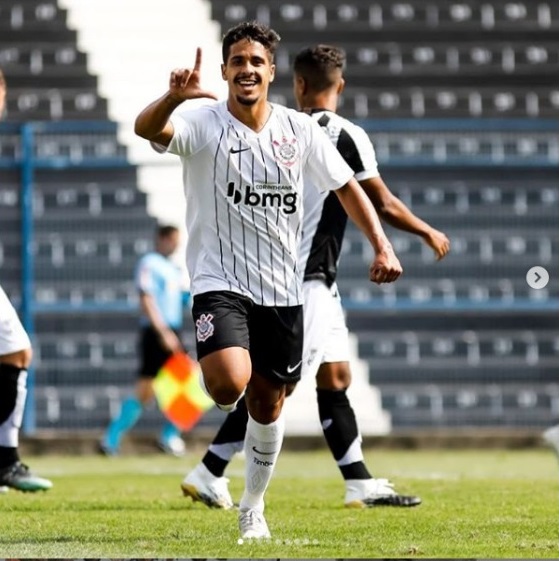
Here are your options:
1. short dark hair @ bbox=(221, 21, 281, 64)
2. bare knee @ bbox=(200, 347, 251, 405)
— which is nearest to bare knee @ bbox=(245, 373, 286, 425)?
bare knee @ bbox=(200, 347, 251, 405)

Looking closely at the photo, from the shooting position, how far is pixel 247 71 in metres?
5.99

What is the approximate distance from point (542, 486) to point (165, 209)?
6.15m

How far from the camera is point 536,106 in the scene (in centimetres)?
1577

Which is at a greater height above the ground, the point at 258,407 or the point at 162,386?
the point at 258,407

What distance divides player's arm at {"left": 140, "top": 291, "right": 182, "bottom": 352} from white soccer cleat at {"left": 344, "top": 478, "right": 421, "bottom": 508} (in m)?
5.63

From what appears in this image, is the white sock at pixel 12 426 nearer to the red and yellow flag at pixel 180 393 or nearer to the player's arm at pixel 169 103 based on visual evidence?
the player's arm at pixel 169 103

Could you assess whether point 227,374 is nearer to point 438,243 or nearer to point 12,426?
point 438,243

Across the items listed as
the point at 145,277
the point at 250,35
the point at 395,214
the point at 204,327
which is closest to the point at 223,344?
the point at 204,327

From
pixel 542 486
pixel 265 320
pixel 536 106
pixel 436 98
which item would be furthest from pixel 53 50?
pixel 265 320

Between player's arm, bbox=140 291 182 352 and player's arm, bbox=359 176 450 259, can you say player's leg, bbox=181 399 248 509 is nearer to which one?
player's arm, bbox=359 176 450 259

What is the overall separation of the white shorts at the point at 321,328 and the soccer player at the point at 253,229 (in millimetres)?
1344

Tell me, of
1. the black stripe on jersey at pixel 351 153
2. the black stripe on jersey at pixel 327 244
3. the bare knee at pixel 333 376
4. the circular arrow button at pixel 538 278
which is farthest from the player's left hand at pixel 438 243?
the bare knee at pixel 333 376

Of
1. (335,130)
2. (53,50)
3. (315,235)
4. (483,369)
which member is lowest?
(483,369)

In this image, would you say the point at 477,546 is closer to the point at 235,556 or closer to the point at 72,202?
the point at 235,556
